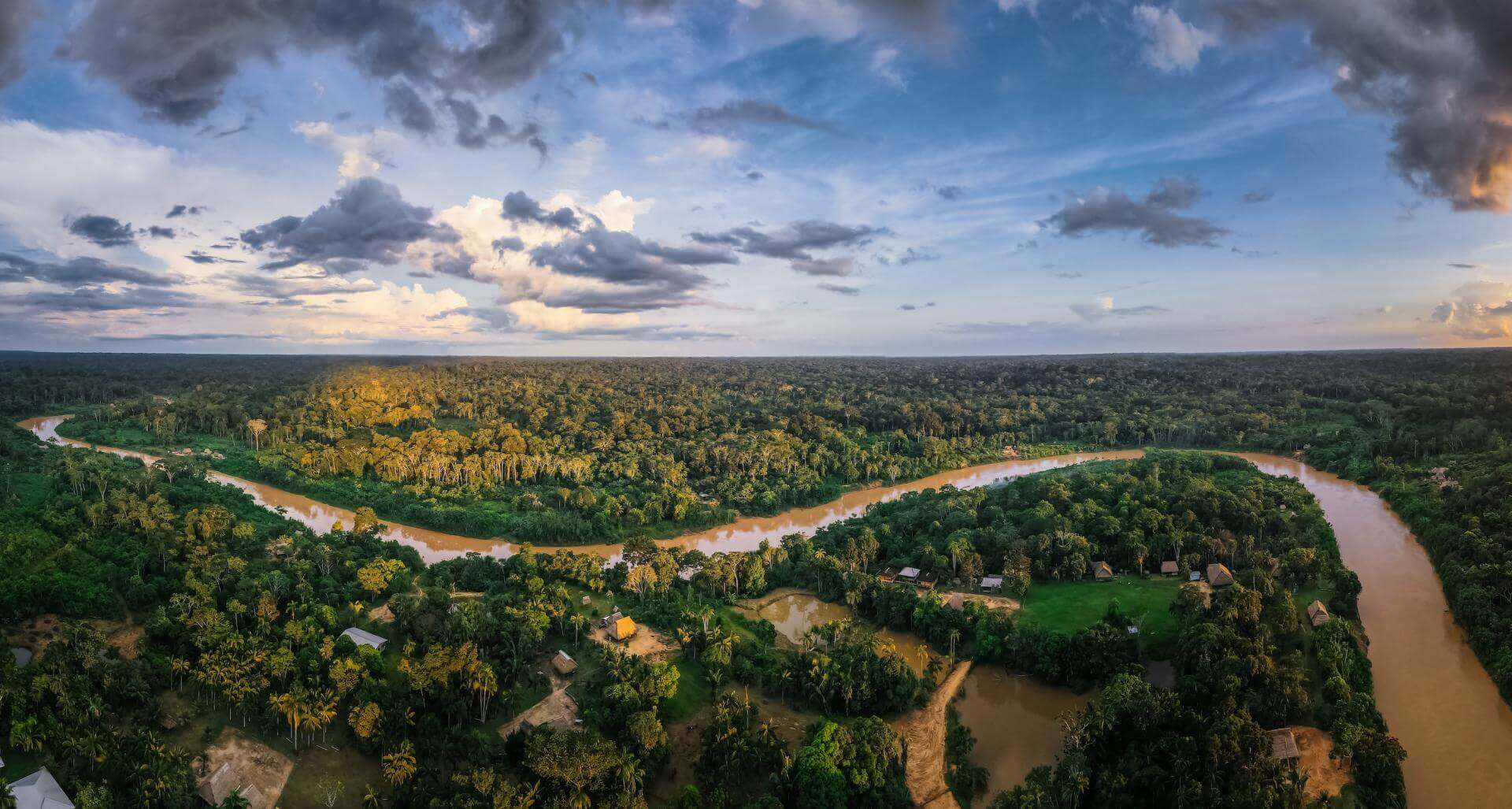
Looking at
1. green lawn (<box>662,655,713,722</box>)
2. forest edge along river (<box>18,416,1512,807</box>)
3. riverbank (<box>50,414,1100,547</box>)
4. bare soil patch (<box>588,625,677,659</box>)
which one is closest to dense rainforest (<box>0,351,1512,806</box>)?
green lawn (<box>662,655,713,722</box>)

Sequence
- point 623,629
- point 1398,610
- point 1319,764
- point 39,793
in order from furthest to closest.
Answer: point 1398,610
point 623,629
point 1319,764
point 39,793

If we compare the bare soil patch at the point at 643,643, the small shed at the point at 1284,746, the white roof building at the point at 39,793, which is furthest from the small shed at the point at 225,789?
the small shed at the point at 1284,746

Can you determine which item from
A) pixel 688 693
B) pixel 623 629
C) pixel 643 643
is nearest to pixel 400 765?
pixel 688 693

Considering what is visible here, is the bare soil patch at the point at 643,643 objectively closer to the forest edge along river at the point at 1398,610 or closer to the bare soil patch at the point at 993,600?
the forest edge along river at the point at 1398,610

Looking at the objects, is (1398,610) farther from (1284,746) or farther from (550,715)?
(550,715)

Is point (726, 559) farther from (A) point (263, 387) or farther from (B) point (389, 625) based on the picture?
(A) point (263, 387)

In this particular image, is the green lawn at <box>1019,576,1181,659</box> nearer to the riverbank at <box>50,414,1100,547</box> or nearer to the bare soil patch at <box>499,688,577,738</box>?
the bare soil patch at <box>499,688,577,738</box>
